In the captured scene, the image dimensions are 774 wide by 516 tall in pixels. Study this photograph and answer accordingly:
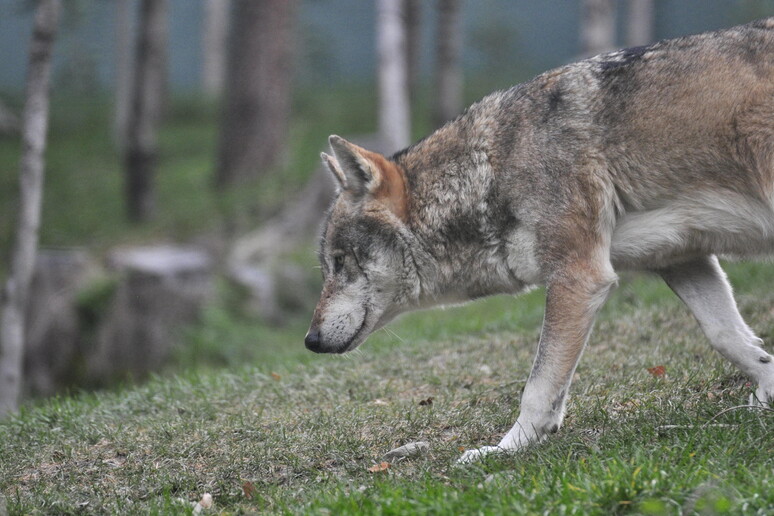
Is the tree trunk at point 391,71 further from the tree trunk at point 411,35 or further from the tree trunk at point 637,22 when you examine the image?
the tree trunk at point 637,22

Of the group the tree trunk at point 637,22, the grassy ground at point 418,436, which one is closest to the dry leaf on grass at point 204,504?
the grassy ground at point 418,436

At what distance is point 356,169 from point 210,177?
13.1 m

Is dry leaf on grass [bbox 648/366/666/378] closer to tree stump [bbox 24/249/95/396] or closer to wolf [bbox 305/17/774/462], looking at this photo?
wolf [bbox 305/17/774/462]

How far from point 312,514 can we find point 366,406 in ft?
6.72

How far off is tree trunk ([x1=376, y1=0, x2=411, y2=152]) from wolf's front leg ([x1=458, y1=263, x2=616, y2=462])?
972 cm

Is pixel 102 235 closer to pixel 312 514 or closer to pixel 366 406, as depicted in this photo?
pixel 366 406

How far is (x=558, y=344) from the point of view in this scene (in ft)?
13.8

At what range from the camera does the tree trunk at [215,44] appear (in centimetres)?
2942

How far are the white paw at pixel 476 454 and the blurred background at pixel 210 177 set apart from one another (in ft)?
11.0

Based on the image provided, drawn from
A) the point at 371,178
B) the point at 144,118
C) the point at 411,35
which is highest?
the point at 371,178

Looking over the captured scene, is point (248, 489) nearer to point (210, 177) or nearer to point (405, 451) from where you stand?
point (405, 451)

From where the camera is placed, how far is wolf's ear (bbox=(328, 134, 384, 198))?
188 inches

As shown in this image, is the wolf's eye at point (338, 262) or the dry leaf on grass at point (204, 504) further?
the wolf's eye at point (338, 262)

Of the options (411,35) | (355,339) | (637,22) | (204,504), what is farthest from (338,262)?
(637,22)
